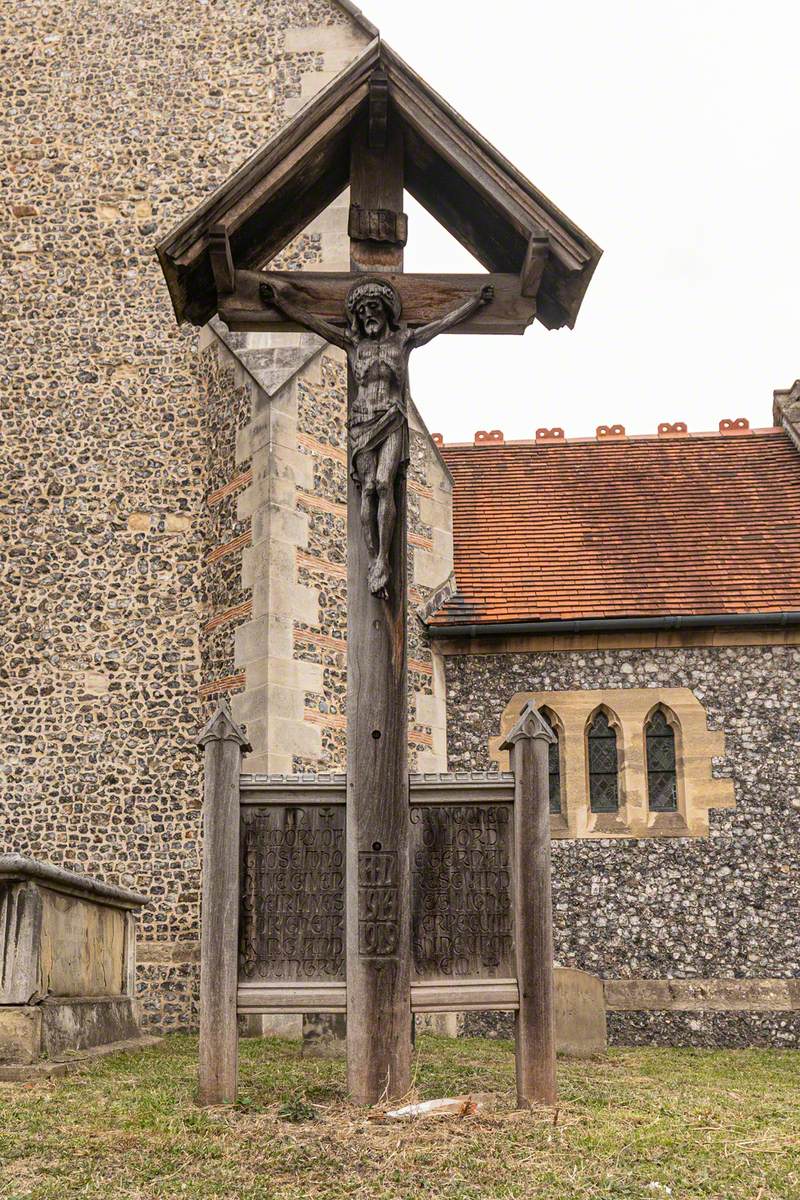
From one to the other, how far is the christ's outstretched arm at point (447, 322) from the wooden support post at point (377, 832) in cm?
50

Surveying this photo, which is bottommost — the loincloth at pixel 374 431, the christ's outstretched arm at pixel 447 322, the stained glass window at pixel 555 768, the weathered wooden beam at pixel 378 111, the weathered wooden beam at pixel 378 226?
the stained glass window at pixel 555 768

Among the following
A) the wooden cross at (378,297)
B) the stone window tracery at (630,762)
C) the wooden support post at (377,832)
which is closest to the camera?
the wooden support post at (377,832)

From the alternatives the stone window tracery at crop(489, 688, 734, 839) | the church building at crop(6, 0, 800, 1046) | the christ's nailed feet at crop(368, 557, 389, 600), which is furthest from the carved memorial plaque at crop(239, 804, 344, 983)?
the stone window tracery at crop(489, 688, 734, 839)

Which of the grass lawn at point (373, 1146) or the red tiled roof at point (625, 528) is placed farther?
the red tiled roof at point (625, 528)

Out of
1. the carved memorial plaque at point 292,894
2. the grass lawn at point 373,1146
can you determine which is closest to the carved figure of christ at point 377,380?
the carved memorial plaque at point 292,894

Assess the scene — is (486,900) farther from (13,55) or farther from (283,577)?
(13,55)

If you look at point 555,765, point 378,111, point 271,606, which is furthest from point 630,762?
point 378,111

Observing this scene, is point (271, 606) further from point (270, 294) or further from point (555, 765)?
point (270, 294)

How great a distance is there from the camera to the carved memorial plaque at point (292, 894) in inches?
237

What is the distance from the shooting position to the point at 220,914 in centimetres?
598

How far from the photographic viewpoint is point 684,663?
582 inches

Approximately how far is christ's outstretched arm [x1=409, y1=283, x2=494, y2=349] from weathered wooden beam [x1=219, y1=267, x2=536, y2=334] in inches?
2.1

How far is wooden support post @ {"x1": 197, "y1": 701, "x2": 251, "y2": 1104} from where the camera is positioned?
5.83m

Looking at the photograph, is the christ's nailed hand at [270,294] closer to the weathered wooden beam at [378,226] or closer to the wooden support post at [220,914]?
the weathered wooden beam at [378,226]
